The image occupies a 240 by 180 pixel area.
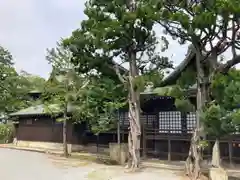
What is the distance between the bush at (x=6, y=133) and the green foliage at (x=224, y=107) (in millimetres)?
21437

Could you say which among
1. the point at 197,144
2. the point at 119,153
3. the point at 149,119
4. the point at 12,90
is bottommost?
the point at 119,153

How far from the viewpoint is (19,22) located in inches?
685

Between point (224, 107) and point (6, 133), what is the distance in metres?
22.4

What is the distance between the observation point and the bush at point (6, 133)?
25906 millimetres

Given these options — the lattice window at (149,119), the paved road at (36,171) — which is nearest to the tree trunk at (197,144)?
the paved road at (36,171)

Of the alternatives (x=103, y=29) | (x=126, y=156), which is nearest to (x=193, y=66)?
(x=103, y=29)

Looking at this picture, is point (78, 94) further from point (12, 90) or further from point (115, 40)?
point (12, 90)

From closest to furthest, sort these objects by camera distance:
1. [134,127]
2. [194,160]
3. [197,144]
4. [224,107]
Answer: [224,107], [197,144], [194,160], [134,127]

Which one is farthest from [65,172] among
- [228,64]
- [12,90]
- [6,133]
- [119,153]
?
[12,90]

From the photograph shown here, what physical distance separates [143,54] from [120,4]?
2.65m

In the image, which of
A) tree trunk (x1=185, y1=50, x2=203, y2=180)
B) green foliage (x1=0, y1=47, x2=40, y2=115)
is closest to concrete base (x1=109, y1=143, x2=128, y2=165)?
tree trunk (x1=185, y1=50, x2=203, y2=180)

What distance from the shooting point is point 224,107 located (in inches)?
347

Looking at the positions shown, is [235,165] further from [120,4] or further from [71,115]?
[71,115]

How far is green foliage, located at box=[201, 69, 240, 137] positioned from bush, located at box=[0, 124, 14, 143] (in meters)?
21.4
